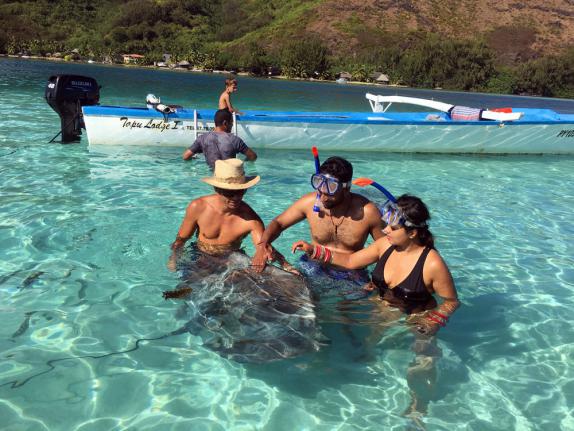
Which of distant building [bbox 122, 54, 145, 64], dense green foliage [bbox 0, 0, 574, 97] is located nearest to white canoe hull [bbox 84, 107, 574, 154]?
dense green foliage [bbox 0, 0, 574, 97]

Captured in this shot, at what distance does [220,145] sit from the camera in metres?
7.93

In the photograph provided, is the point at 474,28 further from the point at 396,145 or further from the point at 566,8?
the point at 396,145

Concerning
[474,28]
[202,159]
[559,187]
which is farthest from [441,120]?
[474,28]

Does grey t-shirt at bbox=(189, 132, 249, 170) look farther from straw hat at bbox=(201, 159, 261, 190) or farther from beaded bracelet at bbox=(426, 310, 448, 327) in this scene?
beaded bracelet at bbox=(426, 310, 448, 327)

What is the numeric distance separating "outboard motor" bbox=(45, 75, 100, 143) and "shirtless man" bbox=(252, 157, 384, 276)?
307 inches

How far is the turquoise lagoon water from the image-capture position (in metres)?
3.14

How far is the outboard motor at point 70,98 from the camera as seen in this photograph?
9.96 metres

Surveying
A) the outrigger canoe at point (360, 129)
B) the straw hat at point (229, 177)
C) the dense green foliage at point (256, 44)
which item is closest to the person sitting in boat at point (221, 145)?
the outrigger canoe at point (360, 129)

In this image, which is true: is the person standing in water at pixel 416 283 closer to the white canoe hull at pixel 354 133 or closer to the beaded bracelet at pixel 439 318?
the beaded bracelet at pixel 439 318

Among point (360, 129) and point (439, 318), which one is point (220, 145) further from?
point (439, 318)

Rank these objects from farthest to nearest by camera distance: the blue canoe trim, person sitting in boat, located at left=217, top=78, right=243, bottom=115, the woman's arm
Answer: the blue canoe trim < person sitting in boat, located at left=217, top=78, right=243, bottom=115 < the woman's arm

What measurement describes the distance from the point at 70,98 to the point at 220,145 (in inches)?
170

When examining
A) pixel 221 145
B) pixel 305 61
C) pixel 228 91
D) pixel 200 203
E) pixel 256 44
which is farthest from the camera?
pixel 256 44

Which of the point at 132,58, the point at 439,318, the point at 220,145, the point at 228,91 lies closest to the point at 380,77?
the point at 132,58
